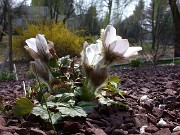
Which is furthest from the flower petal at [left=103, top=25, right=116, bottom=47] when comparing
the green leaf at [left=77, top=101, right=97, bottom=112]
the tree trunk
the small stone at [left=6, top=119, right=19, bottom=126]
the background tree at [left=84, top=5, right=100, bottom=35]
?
the background tree at [left=84, top=5, right=100, bottom=35]

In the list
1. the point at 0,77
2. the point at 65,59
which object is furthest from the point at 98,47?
the point at 0,77

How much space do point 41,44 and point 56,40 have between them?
1132cm

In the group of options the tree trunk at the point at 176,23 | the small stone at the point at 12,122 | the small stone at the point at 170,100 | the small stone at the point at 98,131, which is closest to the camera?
the small stone at the point at 98,131

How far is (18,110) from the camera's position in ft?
4.05

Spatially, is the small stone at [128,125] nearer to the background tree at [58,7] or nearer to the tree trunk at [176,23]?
the tree trunk at [176,23]

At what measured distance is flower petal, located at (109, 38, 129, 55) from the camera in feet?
4.48

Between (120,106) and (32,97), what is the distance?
0.41 metres

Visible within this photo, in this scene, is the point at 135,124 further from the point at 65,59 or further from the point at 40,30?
the point at 40,30

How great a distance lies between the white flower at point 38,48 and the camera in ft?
4.83

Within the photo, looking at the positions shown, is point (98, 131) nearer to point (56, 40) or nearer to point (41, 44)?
point (41, 44)

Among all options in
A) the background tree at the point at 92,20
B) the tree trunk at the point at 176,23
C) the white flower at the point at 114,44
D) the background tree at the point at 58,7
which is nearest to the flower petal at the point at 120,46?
the white flower at the point at 114,44

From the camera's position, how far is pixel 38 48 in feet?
4.86

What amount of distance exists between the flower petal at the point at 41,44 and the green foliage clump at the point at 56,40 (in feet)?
36.1

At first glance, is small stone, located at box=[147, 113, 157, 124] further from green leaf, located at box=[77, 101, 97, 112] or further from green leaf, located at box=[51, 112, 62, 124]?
green leaf, located at box=[51, 112, 62, 124]
